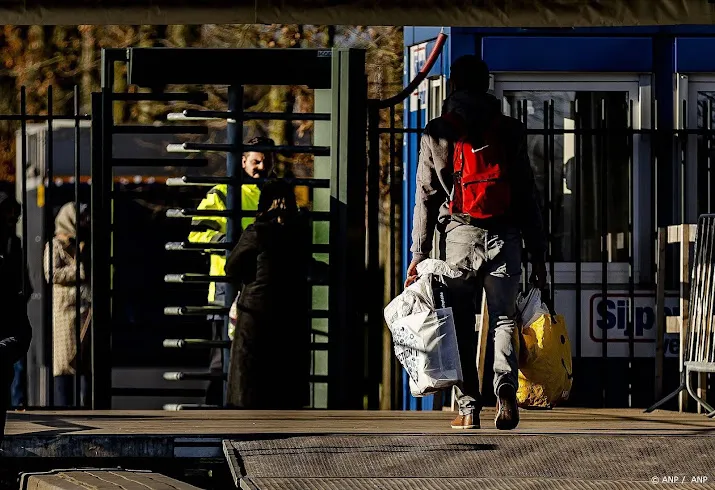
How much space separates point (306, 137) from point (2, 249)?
1213cm

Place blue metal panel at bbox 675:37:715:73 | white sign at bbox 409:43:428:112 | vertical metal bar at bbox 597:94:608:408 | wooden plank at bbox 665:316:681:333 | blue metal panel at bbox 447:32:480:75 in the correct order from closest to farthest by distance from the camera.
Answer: wooden plank at bbox 665:316:681:333 → vertical metal bar at bbox 597:94:608:408 → blue metal panel at bbox 447:32:480:75 → blue metal panel at bbox 675:37:715:73 → white sign at bbox 409:43:428:112

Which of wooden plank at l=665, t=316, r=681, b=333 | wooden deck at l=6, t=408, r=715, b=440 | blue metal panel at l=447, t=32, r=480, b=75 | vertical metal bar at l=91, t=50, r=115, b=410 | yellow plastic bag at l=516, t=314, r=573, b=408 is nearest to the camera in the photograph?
wooden deck at l=6, t=408, r=715, b=440

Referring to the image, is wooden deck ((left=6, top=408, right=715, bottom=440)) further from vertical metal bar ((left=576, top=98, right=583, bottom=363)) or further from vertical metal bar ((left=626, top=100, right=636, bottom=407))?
vertical metal bar ((left=576, top=98, right=583, bottom=363))

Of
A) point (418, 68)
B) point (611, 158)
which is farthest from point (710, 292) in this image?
point (418, 68)

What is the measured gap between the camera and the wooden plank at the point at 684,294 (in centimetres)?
1047

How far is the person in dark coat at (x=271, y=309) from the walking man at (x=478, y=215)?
6.08ft

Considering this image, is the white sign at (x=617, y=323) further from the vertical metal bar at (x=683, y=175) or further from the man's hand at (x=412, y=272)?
the man's hand at (x=412, y=272)

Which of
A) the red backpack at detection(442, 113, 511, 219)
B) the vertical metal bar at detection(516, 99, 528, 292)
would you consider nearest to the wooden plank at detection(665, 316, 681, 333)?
the vertical metal bar at detection(516, 99, 528, 292)

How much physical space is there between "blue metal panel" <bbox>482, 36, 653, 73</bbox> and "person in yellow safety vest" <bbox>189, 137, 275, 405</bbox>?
1572 millimetres

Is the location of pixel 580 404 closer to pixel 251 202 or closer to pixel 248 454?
pixel 251 202

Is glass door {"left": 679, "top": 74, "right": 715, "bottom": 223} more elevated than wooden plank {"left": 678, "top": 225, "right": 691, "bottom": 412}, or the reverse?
glass door {"left": 679, "top": 74, "right": 715, "bottom": 223}

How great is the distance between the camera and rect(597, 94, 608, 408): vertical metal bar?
11077mm

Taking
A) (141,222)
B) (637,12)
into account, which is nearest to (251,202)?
(637,12)

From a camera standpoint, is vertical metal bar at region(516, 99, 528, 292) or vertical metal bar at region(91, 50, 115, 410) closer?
vertical metal bar at region(516, 99, 528, 292)
